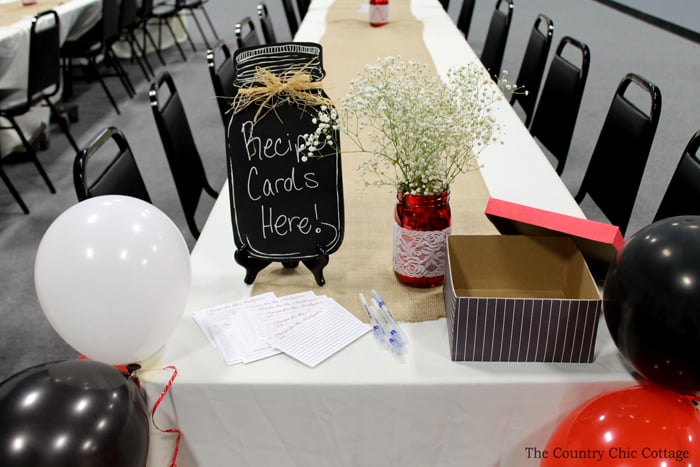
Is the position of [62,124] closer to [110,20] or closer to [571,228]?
[110,20]

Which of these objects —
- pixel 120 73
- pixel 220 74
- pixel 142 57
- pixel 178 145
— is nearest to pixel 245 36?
pixel 220 74

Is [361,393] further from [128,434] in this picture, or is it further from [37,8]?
[37,8]

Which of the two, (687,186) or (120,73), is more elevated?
(687,186)

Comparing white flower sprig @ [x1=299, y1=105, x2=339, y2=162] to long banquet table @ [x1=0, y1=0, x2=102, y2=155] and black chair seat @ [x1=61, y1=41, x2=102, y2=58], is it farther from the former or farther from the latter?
black chair seat @ [x1=61, y1=41, x2=102, y2=58]

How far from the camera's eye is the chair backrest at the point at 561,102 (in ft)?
6.42

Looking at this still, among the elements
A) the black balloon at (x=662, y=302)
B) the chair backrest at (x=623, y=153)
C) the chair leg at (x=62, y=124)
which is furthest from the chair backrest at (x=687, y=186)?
the chair leg at (x=62, y=124)

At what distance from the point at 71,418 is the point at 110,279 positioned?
200 mm

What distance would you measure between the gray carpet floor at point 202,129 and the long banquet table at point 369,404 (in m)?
0.26

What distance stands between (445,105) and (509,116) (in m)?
1.00

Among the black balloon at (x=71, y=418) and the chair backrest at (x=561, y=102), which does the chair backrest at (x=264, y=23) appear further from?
the black balloon at (x=71, y=418)

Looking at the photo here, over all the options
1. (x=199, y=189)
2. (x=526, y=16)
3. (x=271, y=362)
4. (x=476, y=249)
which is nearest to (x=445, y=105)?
(x=476, y=249)

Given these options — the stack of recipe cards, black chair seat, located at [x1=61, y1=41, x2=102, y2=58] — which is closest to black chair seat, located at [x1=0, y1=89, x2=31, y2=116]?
black chair seat, located at [x1=61, y1=41, x2=102, y2=58]

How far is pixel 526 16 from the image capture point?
644 centimetres

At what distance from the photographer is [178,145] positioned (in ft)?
5.57
